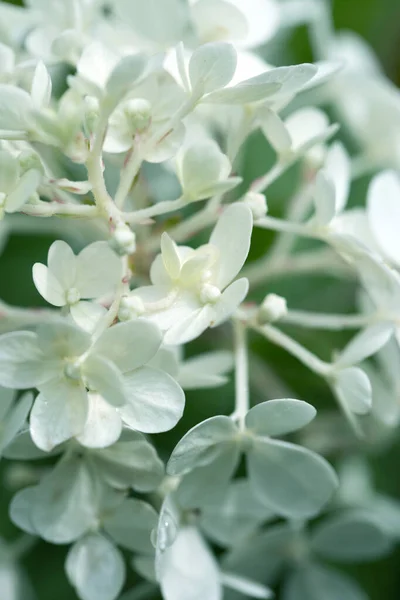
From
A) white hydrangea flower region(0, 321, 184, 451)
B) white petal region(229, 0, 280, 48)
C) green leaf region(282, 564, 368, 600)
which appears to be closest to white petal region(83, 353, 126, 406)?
white hydrangea flower region(0, 321, 184, 451)

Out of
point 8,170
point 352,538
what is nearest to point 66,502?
point 8,170

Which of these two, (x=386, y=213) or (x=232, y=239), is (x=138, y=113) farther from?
(x=386, y=213)

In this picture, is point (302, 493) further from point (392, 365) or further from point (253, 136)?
point (253, 136)

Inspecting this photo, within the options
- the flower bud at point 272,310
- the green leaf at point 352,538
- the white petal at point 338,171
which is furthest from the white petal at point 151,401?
the green leaf at point 352,538

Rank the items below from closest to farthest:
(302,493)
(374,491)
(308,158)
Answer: (302,493) → (308,158) → (374,491)

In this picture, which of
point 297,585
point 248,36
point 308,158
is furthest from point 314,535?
point 248,36

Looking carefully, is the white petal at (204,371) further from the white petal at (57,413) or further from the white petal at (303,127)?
the white petal at (303,127)
